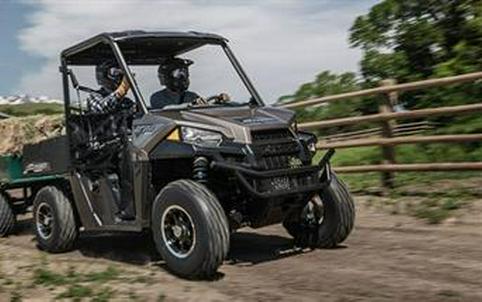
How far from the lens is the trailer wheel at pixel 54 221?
829 centimetres

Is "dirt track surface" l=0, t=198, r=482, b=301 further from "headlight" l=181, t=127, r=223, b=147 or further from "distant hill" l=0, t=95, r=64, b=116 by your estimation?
"distant hill" l=0, t=95, r=64, b=116

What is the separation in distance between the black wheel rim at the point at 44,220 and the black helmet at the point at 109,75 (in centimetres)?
151

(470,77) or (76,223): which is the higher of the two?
(470,77)

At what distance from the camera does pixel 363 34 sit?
48.1 feet

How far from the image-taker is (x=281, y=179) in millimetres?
6723

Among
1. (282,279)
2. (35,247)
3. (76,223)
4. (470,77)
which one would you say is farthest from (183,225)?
(470,77)

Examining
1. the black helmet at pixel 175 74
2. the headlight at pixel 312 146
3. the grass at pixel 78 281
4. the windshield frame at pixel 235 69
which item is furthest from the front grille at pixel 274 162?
the grass at pixel 78 281

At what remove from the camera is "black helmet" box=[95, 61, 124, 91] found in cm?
779

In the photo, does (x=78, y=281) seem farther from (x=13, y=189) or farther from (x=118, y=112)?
(x=13, y=189)

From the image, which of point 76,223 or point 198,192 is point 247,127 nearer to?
point 198,192

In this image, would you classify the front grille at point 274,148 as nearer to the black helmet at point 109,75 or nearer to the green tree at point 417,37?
the black helmet at point 109,75

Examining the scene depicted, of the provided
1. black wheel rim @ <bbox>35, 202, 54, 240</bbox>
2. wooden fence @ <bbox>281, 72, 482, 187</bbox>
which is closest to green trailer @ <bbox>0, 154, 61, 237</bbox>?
black wheel rim @ <bbox>35, 202, 54, 240</bbox>

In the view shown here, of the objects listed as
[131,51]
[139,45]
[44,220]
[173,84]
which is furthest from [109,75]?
[44,220]

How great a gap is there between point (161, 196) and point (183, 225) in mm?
316
